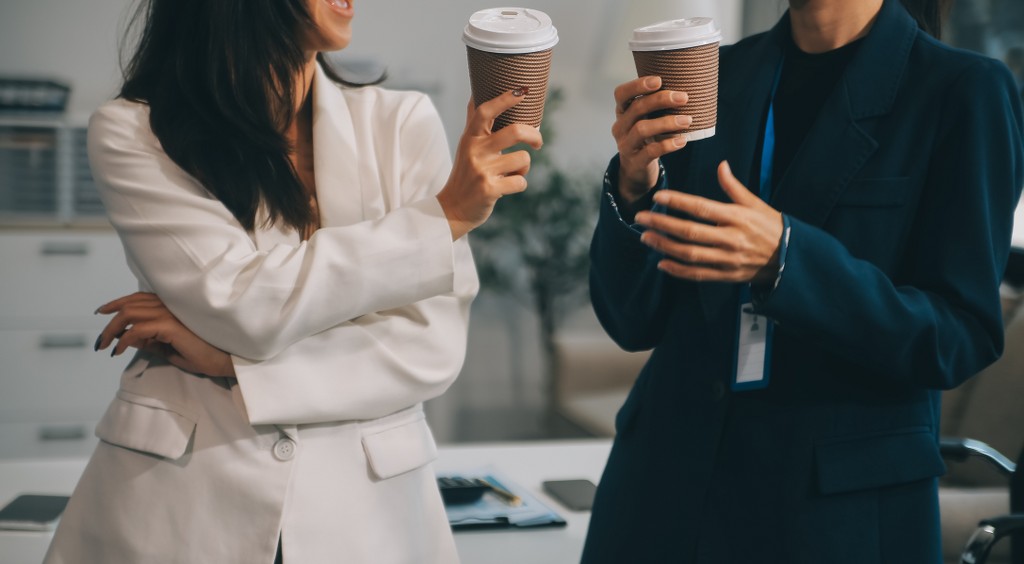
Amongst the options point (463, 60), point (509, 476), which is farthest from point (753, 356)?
point (463, 60)

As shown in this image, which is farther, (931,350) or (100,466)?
(100,466)

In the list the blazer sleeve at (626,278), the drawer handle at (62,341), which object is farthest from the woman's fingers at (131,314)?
the drawer handle at (62,341)

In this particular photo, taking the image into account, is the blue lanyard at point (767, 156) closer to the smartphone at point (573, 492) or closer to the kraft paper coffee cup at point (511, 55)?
the kraft paper coffee cup at point (511, 55)

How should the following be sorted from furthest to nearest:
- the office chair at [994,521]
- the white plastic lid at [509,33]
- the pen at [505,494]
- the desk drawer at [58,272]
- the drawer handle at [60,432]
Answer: the drawer handle at [60,432] → the desk drawer at [58,272] → the pen at [505,494] → the office chair at [994,521] → the white plastic lid at [509,33]

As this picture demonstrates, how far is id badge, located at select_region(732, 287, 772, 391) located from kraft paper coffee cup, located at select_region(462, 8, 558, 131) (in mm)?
334

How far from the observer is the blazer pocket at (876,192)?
102cm

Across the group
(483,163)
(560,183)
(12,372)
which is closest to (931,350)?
(483,163)

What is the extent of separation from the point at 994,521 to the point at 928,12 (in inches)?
29.4

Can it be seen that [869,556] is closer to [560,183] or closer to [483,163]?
[483,163]

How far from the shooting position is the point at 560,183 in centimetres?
461

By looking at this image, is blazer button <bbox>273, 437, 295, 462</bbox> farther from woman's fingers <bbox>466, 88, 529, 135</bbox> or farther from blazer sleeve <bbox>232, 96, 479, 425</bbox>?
woman's fingers <bbox>466, 88, 529, 135</bbox>

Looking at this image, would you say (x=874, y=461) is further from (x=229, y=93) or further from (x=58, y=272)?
(x=58, y=272)

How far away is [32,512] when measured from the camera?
160cm

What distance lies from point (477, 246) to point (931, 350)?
3.96m
